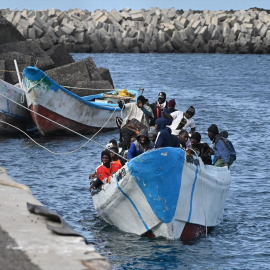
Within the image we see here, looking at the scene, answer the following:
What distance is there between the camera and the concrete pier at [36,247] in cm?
594

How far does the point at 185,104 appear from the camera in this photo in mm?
37062

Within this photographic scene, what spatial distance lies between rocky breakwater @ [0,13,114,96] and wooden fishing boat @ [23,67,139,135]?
110 cm

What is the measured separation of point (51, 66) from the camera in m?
30.3

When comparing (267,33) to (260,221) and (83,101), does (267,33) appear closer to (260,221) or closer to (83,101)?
(83,101)

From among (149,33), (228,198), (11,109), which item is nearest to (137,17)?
(149,33)

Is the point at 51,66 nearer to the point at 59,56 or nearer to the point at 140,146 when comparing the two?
the point at 59,56

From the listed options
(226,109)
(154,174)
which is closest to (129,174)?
(154,174)

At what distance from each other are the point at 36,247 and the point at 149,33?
76265mm

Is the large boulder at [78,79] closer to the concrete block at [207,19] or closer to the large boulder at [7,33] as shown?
the large boulder at [7,33]

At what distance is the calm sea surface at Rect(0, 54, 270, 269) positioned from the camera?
36.7 ft

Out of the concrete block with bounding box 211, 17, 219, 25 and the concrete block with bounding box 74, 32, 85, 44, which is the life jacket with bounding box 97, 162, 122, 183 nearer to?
the concrete block with bounding box 74, 32, 85, 44

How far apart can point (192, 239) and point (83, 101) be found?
13.1 metres

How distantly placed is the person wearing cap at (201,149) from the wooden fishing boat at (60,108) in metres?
9.26

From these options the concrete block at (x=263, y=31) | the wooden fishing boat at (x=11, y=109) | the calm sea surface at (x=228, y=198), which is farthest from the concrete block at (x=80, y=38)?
the wooden fishing boat at (x=11, y=109)
